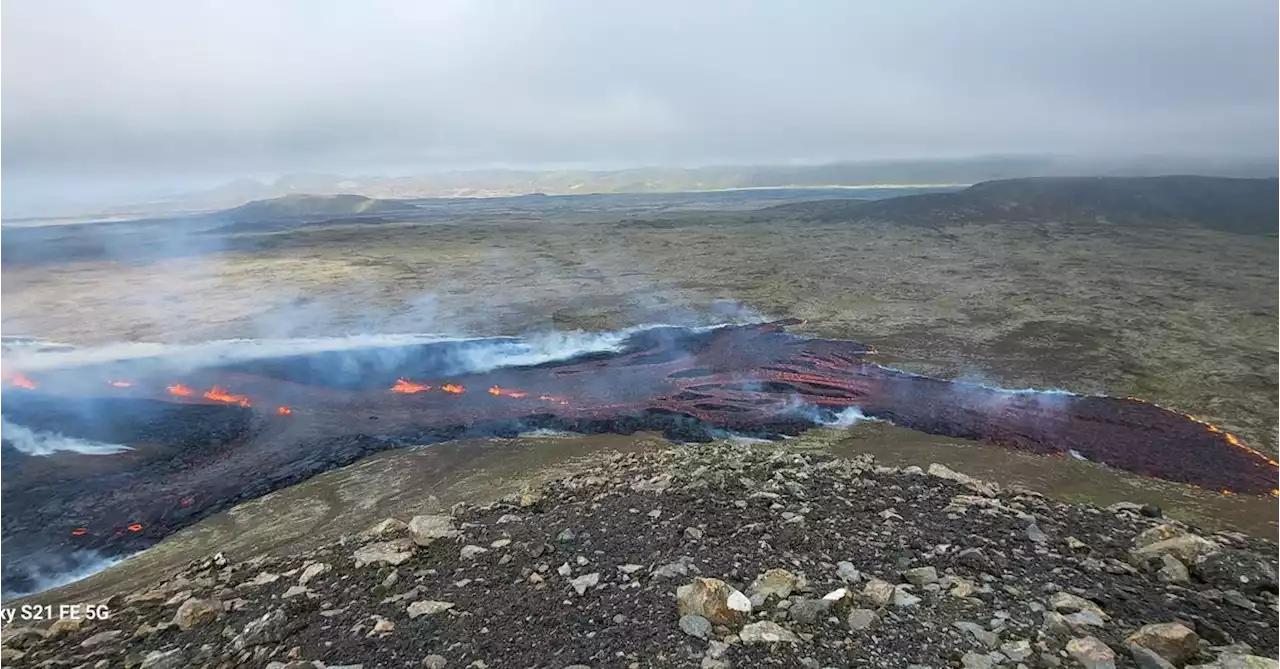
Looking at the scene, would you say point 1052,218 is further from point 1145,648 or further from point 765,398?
point 1145,648

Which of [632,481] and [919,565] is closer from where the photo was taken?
[919,565]

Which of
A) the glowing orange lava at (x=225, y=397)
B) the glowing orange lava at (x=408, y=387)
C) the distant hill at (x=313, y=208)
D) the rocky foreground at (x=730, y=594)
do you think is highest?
the distant hill at (x=313, y=208)

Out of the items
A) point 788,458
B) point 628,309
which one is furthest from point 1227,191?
point 788,458

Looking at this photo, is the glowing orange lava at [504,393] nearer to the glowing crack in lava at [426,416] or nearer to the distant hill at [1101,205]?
the glowing crack in lava at [426,416]

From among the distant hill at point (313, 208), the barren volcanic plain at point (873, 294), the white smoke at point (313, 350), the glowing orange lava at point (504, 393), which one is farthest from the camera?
the distant hill at point (313, 208)

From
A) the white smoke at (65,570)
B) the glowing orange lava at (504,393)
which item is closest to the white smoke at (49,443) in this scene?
the white smoke at (65,570)

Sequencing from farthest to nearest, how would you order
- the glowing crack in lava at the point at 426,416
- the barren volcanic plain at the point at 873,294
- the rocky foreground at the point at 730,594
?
1. the barren volcanic plain at the point at 873,294
2. the glowing crack in lava at the point at 426,416
3. the rocky foreground at the point at 730,594
